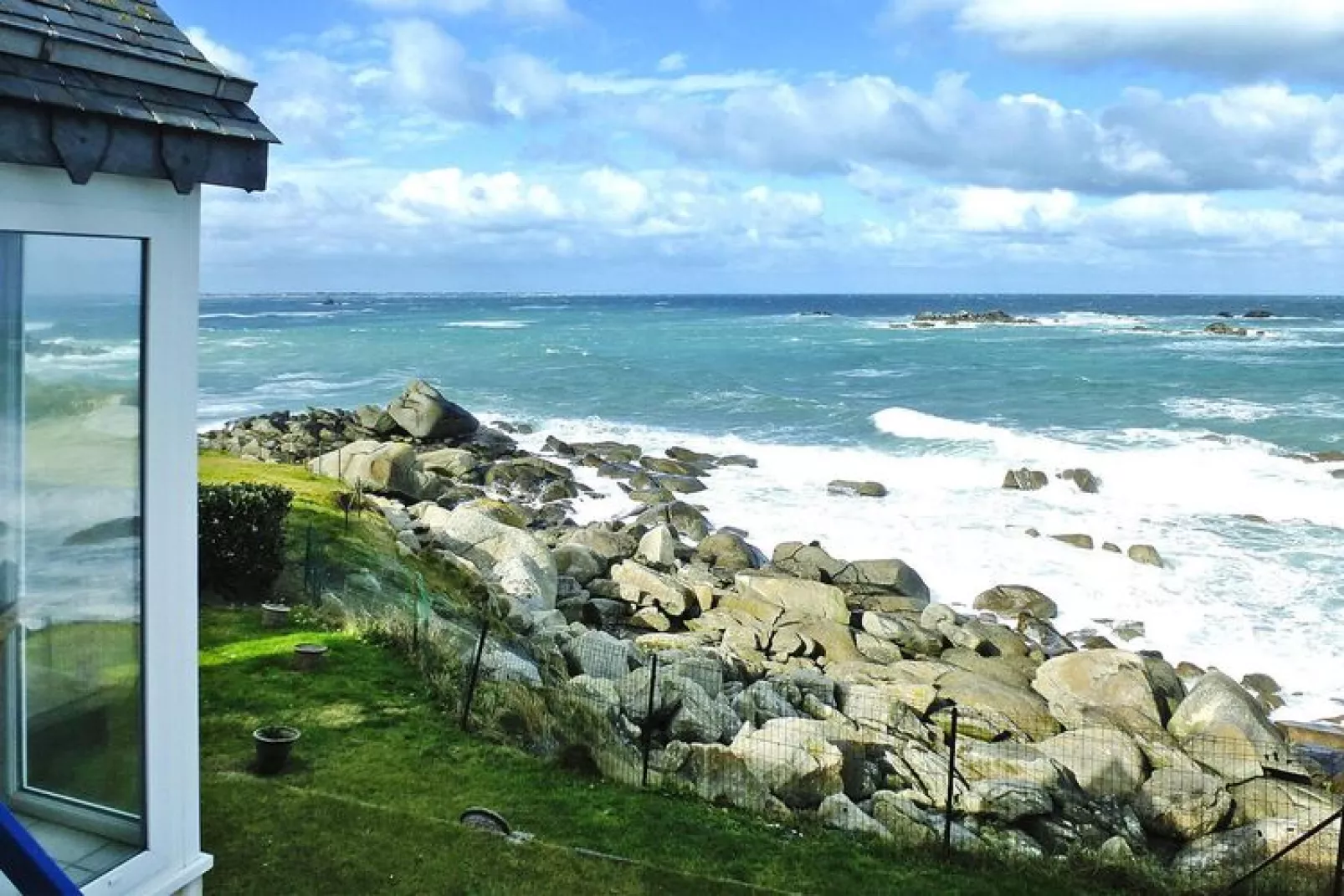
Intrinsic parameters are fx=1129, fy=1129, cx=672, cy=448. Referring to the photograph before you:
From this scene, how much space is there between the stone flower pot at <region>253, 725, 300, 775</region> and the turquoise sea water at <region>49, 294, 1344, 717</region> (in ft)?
52.4

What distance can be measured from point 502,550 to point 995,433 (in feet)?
85.2

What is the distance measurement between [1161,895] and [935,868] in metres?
1.92

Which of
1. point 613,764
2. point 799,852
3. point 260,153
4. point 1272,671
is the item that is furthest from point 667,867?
point 1272,671

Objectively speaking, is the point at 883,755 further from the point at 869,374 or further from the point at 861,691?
the point at 869,374

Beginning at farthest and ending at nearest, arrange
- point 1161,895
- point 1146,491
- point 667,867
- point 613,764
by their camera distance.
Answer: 1. point 1146,491
2. point 613,764
3. point 1161,895
4. point 667,867

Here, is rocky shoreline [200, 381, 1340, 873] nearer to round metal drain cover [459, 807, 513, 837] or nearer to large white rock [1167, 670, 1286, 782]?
large white rock [1167, 670, 1286, 782]

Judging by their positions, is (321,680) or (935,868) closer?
(935,868)

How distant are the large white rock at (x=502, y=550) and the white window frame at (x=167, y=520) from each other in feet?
43.2

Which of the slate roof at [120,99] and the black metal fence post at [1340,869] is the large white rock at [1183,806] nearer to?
the black metal fence post at [1340,869]

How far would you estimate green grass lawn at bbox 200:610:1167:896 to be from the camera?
8461mm

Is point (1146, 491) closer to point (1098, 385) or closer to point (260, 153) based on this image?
point (1098, 385)

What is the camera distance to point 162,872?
5480 mm

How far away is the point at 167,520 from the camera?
210 inches

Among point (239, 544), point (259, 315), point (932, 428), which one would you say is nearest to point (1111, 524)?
point (932, 428)
